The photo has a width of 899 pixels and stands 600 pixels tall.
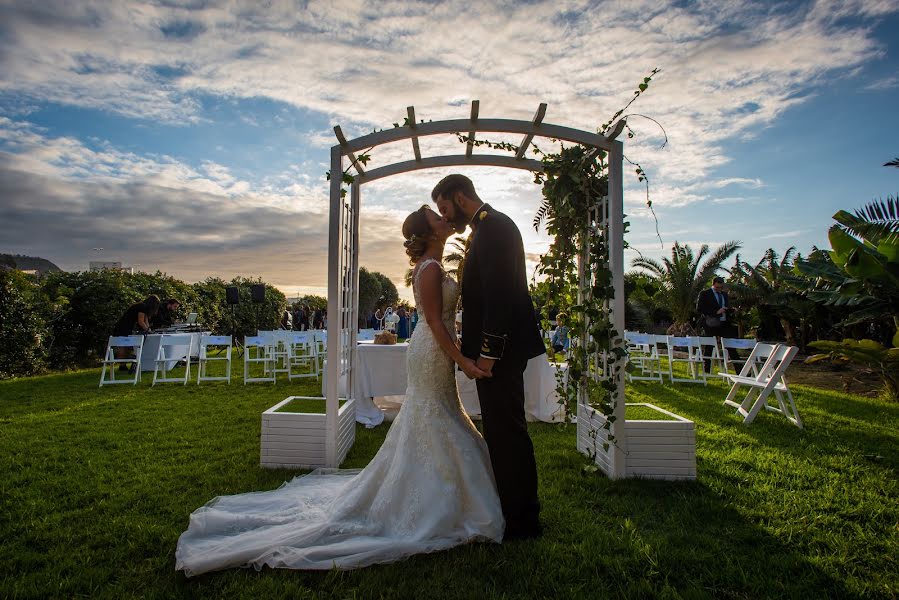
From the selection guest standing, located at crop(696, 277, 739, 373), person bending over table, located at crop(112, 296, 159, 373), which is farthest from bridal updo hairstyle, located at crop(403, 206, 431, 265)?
guest standing, located at crop(696, 277, 739, 373)

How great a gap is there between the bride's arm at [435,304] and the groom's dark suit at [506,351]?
0.13 meters

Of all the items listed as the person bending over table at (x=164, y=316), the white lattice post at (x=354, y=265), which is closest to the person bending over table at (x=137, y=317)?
the person bending over table at (x=164, y=316)

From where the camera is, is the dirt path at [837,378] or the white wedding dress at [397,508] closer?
the white wedding dress at [397,508]

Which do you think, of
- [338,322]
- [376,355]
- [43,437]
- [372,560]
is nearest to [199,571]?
[372,560]

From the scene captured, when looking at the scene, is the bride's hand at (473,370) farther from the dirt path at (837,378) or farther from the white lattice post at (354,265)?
the dirt path at (837,378)

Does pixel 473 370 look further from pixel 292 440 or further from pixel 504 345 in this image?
pixel 292 440

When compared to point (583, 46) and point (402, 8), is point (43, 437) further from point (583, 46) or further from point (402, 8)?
point (583, 46)

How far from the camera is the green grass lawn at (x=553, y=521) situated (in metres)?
2.32

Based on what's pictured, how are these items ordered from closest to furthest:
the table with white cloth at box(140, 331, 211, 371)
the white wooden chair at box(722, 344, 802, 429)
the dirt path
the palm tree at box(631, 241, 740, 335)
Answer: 1. the white wooden chair at box(722, 344, 802, 429)
2. the dirt path
3. the table with white cloth at box(140, 331, 211, 371)
4. the palm tree at box(631, 241, 740, 335)

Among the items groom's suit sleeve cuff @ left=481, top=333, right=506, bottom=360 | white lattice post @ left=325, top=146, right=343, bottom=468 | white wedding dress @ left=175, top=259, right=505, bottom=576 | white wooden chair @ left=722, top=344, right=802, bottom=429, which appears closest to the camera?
white wedding dress @ left=175, top=259, right=505, bottom=576

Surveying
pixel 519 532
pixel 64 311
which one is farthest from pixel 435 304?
pixel 64 311

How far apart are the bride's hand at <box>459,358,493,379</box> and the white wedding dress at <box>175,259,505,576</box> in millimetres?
271

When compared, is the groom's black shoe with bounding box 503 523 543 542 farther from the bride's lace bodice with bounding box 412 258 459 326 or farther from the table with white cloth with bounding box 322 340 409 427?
the table with white cloth with bounding box 322 340 409 427

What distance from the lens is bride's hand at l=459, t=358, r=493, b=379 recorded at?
2689 millimetres
